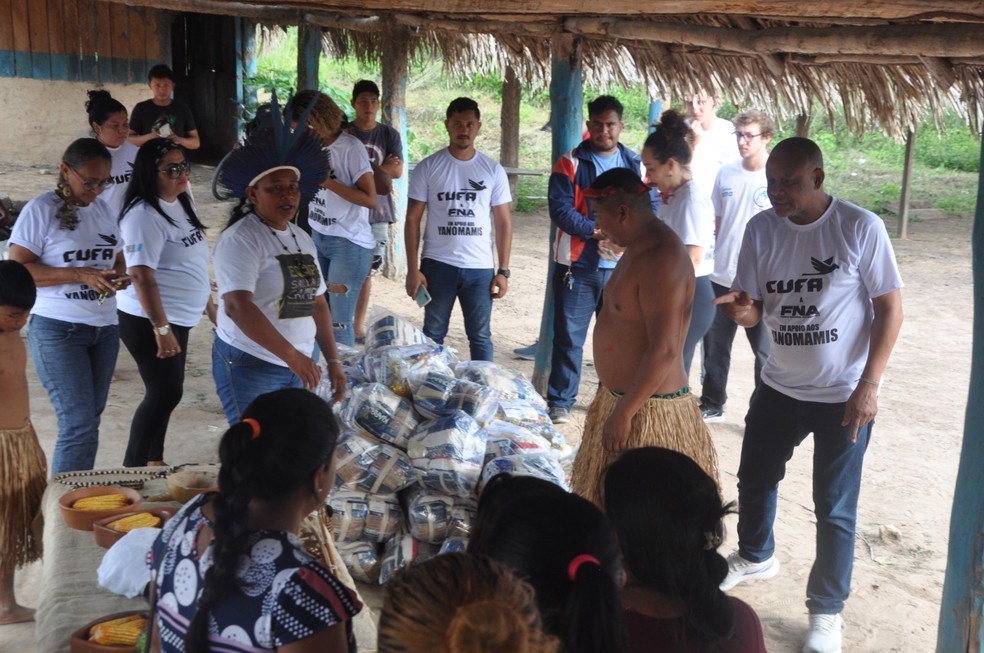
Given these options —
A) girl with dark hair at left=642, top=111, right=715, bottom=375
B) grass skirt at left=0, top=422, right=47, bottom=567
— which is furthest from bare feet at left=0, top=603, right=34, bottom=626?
girl with dark hair at left=642, top=111, right=715, bottom=375

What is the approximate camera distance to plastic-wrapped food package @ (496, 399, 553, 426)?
4848mm

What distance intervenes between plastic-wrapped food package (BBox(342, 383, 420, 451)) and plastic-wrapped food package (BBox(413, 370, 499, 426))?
118mm

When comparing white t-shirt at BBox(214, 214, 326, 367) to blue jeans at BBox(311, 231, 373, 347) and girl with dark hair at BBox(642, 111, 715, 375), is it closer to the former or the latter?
girl with dark hair at BBox(642, 111, 715, 375)

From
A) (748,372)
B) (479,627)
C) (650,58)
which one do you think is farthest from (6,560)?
(748,372)

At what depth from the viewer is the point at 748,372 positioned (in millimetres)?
7832

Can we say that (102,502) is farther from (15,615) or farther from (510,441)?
(510,441)

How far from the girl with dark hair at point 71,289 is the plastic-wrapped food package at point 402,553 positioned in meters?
1.42

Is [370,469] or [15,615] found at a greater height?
[370,469]

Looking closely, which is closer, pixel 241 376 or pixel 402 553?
pixel 241 376

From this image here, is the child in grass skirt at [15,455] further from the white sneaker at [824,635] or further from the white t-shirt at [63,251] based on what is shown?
the white sneaker at [824,635]

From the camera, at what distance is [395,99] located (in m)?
9.61

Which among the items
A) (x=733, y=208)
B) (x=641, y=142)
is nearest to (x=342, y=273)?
(x=733, y=208)

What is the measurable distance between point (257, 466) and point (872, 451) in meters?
4.99

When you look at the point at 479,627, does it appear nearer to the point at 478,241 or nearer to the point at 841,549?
the point at 841,549
